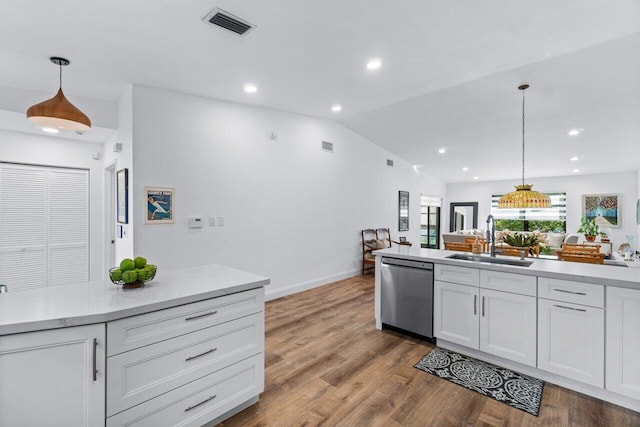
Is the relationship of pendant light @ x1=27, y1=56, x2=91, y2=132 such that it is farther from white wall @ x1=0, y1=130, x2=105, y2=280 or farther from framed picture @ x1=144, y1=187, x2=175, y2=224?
white wall @ x1=0, y1=130, x2=105, y2=280

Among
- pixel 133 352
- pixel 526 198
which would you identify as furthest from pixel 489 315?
pixel 133 352

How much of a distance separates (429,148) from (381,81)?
11.8ft

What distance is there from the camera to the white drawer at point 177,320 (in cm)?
144

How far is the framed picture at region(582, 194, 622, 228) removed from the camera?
26.1 feet

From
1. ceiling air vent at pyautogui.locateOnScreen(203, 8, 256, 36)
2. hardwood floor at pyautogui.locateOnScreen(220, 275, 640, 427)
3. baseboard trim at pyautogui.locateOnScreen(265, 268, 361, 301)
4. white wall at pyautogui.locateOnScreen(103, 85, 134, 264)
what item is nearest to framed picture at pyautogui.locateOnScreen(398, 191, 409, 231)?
baseboard trim at pyautogui.locateOnScreen(265, 268, 361, 301)

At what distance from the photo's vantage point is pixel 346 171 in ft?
19.0

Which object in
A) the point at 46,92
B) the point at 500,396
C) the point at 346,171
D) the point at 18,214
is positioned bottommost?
the point at 500,396

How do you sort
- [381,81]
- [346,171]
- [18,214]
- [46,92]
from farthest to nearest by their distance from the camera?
[346,171] < [18,214] < [381,81] < [46,92]

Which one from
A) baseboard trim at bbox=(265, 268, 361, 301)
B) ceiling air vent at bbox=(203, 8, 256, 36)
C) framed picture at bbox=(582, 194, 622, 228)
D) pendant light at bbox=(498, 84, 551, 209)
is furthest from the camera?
framed picture at bbox=(582, 194, 622, 228)

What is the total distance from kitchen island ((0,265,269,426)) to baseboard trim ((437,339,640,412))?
198 centimetres

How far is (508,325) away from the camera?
2475 millimetres

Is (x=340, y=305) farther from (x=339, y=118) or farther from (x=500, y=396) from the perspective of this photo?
(x=339, y=118)

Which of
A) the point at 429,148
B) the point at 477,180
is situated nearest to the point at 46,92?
the point at 429,148

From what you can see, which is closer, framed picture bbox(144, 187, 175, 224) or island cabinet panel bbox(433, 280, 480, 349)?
island cabinet panel bbox(433, 280, 480, 349)
